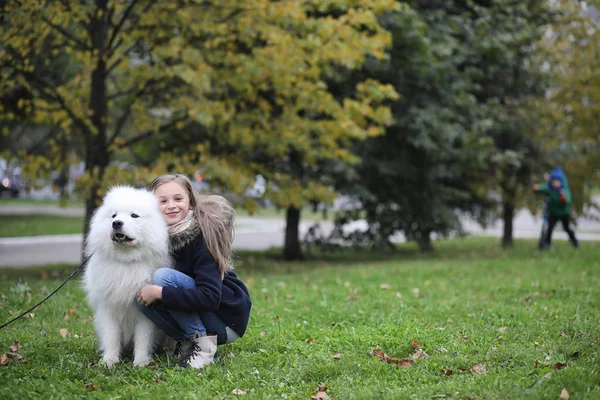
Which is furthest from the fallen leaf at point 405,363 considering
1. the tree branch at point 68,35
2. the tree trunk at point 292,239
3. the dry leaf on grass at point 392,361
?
the tree trunk at point 292,239

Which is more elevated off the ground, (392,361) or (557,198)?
(557,198)

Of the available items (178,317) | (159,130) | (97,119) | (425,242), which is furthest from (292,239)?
(178,317)

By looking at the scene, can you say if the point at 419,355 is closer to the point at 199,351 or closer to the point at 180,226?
the point at 199,351

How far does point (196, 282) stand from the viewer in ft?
14.7

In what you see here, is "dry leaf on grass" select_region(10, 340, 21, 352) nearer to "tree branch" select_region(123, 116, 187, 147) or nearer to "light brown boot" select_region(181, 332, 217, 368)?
"light brown boot" select_region(181, 332, 217, 368)

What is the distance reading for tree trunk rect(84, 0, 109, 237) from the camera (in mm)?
10055

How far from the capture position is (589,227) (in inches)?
993

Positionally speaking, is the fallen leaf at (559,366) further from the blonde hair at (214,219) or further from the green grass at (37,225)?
the green grass at (37,225)

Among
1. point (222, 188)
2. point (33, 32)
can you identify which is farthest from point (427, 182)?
point (33, 32)

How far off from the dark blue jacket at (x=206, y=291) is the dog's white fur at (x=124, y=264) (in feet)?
0.54

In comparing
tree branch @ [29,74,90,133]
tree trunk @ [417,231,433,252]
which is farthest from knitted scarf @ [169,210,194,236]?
tree trunk @ [417,231,433,252]

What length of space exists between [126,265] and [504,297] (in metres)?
4.84

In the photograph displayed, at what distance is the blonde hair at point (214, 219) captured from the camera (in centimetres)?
457

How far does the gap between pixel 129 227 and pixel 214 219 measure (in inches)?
25.9
